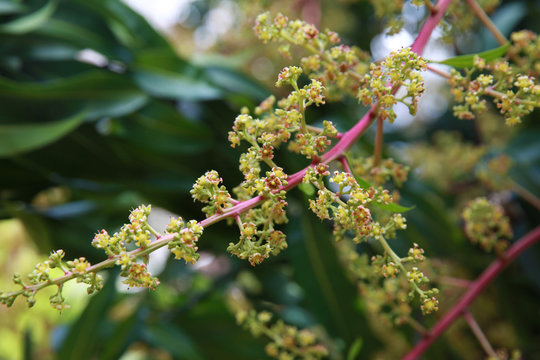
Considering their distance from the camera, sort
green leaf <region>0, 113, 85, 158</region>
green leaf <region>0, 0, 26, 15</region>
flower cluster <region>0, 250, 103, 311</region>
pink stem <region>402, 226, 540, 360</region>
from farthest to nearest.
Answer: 1. green leaf <region>0, 0, 26, 15</region>
2. green leaf <region>0, 113, 85, 158</region>
3. pink stem <region>402, 226, 540, 360</region>
4. flower cluster <region>0, 250, 103, 311</region>

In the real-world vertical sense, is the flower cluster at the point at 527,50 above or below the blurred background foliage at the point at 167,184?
below

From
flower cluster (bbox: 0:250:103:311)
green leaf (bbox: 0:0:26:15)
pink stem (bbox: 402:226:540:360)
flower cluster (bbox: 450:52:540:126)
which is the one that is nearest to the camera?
flower cluster (bbox: 0:250:103:311)

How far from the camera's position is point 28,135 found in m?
1.01

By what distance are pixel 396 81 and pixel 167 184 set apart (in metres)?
0.82

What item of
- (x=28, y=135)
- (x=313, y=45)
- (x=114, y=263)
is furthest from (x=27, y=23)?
(x=114, y=263)

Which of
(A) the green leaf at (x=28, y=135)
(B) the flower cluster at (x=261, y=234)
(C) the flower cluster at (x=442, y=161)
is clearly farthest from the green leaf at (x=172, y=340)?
(B) the flower cluster at (x=261, y=234)

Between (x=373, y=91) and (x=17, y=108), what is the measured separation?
85 centimetres

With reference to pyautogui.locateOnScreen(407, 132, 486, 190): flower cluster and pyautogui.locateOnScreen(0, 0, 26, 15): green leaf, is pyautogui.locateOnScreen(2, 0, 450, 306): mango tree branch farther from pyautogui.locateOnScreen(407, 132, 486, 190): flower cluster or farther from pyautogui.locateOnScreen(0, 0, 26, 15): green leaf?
pyautogui.locateOnScreen(0, 0, 26, 15): green leaf

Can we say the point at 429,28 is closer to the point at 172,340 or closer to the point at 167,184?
the point at 167,184

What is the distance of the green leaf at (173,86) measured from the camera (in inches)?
45.8

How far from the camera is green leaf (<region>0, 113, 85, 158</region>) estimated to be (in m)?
0.99

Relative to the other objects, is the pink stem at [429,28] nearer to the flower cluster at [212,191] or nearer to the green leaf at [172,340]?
the flower cluster at [212,191]

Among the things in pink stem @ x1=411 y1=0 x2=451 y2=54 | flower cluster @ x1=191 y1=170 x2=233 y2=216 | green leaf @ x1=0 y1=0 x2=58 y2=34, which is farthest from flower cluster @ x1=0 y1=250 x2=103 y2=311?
green leaf @ x1=0 y1=0 x2=58 y2=34

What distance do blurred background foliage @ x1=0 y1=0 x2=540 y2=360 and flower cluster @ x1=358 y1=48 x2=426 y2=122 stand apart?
0.55 metres
